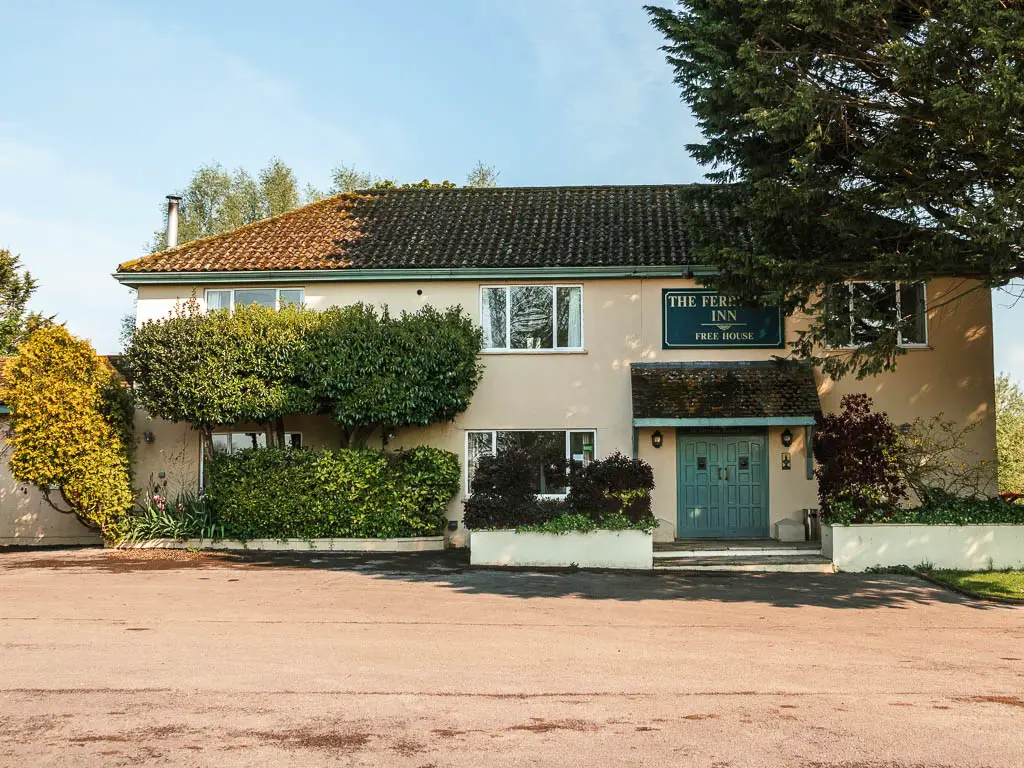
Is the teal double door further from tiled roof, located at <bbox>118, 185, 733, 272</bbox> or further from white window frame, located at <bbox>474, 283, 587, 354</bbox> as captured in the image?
tiled roof, located at <bbox>118, 185, 733, 272</bbox>

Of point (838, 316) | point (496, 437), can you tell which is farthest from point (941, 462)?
point (496, 437)

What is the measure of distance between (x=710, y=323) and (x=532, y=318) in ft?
12.0

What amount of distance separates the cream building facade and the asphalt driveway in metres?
4.61

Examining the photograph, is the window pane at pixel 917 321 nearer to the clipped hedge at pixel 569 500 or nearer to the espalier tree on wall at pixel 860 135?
the espalier tree on wall at pixel 860 135

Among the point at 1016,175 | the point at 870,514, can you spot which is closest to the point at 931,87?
the point at 1016,175

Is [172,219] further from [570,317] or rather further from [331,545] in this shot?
[570,317]

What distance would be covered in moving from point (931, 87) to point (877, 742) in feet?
30.0

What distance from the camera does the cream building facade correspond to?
706 inches

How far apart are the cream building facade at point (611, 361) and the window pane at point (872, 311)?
8.63 ft

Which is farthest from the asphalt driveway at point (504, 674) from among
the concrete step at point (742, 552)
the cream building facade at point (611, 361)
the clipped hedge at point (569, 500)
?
the cream building facade at point (611, 361)

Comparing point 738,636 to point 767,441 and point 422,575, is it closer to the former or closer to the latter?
point 422,575

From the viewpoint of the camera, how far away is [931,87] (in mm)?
11922

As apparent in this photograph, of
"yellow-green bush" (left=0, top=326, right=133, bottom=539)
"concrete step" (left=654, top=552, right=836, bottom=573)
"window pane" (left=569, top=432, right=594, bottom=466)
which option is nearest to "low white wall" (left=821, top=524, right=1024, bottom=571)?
"concrete step" (left=654, top=552, right=836, bottom=573)

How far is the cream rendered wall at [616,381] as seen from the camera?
1797cm
